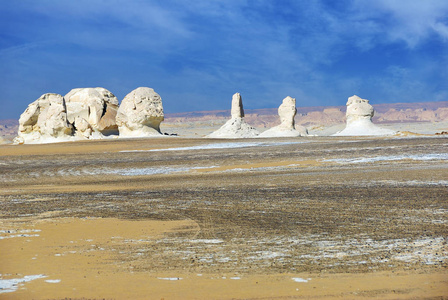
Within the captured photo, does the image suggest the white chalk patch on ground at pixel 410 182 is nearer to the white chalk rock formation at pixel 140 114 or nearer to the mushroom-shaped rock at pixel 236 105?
the white chalk rock formation at pixel 140 114

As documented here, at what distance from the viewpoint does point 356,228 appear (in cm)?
803


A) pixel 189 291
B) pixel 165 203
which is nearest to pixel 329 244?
pixel 189 291

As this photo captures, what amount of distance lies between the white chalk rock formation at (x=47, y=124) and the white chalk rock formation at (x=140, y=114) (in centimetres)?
430

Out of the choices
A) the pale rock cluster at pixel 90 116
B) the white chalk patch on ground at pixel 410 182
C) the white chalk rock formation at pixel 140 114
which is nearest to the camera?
the white chalk patch on ground at pixel 410 182

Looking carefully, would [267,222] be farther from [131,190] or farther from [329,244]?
[131,190]

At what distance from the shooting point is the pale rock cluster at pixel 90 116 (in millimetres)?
41281

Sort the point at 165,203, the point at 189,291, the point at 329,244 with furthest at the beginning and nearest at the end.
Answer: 1. the point at 165,203
2. the point at 329,244
3. the point at 189,291

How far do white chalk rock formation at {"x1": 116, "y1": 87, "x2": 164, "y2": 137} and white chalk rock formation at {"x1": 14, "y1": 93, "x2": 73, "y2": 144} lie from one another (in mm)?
4300

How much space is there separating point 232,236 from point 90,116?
1615 inches

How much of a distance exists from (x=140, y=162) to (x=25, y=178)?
5.49 metres

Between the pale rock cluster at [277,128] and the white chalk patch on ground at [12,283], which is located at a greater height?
the pale rock cluster at [277,128]

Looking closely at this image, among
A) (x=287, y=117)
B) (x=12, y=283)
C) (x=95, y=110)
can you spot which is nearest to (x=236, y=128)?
(x=287, y=117)

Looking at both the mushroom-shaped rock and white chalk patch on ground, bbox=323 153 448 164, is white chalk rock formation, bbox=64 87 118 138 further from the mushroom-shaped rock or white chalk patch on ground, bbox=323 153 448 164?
white chalk patch on ground, bbox=323 153 448 164

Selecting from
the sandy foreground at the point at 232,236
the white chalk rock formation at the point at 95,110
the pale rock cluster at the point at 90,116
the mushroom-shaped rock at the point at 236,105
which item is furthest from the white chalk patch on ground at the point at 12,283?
the mushroom-shaped rock at the point at 236,105
